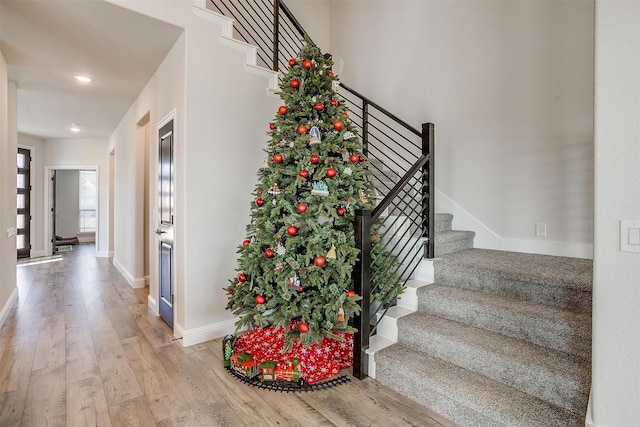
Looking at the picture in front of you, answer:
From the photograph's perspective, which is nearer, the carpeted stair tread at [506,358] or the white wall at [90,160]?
the carpeted stair tread at [506,358]

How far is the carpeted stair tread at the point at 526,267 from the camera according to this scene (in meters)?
2.21

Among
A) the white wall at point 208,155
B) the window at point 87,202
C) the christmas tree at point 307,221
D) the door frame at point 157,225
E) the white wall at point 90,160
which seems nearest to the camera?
the christmas tree at point 307,221

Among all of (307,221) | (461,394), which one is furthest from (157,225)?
(461,394)

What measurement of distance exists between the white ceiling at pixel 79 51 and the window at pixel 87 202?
20.8ft

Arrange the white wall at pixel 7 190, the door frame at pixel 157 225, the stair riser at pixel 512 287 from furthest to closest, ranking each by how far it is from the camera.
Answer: the white wall at pixel 7 190, the door frame at pixel 157 225, the stair riser at pixel 512 287

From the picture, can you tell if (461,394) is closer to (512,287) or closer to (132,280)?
(512,287)

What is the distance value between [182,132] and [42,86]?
291cm

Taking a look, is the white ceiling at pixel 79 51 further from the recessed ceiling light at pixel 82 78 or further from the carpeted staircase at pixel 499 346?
the carpeted staircase at pixel 499 346

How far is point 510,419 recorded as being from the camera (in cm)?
170

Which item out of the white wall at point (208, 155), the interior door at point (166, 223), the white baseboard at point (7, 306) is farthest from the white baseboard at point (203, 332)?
the white baseboard at point (7, 306)
